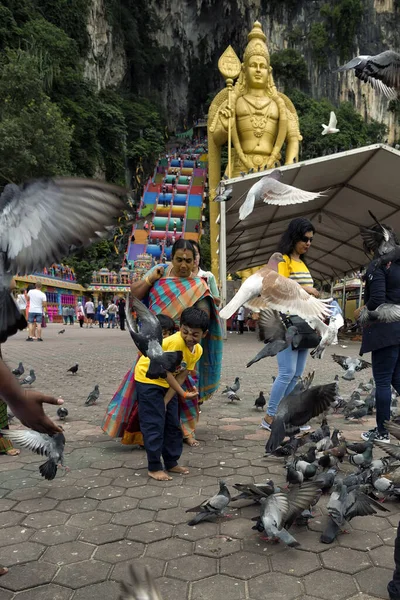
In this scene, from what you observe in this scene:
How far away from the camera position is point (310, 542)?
2.14 metres

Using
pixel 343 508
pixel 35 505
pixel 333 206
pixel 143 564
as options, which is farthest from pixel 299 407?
pixel 333 206

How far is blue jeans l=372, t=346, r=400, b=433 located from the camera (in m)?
3.36

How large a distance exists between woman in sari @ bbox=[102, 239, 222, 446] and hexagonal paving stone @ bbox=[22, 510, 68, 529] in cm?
102

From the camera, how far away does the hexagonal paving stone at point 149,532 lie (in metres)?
2.18

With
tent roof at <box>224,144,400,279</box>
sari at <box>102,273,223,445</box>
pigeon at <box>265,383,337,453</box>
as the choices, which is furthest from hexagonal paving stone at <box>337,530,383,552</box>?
tent roof at <box>224,144,400,279</box>

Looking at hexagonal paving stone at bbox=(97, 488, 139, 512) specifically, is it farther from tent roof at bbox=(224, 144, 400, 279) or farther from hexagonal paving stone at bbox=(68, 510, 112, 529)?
tent roof at bbox=(224, 144, 400, 279)

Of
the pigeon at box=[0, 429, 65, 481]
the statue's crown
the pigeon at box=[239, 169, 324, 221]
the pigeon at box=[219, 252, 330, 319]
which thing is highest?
the statue's crown

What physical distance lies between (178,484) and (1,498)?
3.60 ft

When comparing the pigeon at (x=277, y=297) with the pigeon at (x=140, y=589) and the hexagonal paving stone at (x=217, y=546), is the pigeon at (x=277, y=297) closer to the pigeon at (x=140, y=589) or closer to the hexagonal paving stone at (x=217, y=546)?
the hexagonal paving stone at (x=217, y=546)

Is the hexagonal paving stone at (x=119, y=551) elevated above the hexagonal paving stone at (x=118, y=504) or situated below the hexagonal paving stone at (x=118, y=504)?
above

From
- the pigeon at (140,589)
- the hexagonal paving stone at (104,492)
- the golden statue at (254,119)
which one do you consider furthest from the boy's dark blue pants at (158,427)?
the golden statue at (254,119)

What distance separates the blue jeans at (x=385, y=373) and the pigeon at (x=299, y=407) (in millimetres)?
747

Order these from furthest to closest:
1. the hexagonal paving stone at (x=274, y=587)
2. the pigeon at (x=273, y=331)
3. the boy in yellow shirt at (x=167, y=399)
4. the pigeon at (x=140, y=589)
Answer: the pigeon at (x=273, y=331)
the boy in yellow shirt at (x=167, y=399)
the hexagonal paving stone at (x=274, y=587)
the pigeon at (x=140, y=589)

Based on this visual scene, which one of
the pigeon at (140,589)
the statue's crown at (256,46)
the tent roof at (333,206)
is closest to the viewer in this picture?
the pigeon at (140,589)
